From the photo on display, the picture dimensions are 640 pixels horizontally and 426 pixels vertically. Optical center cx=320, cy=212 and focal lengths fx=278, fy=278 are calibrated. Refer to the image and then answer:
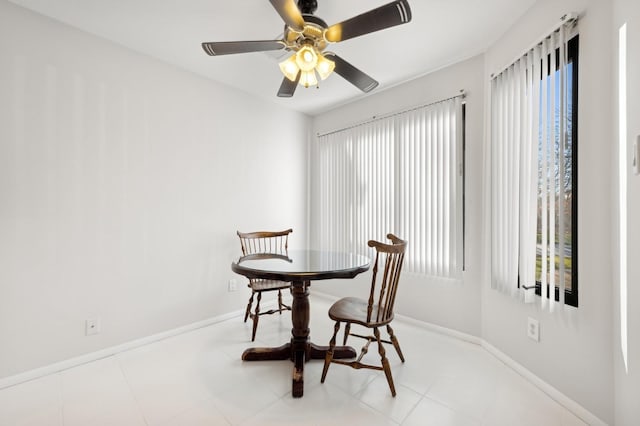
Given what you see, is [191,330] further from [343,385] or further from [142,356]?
[343,385]

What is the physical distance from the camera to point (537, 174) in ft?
Answer: 5.91

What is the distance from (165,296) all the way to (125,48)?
2180 millimetres

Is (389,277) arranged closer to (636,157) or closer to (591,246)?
(591,246)

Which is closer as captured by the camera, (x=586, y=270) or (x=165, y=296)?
(x=586, y=270)

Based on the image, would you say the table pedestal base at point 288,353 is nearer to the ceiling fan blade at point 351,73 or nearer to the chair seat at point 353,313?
the chair seat at point 353,313

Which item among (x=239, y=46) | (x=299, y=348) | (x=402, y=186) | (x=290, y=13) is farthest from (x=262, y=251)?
(x=290, y=13)

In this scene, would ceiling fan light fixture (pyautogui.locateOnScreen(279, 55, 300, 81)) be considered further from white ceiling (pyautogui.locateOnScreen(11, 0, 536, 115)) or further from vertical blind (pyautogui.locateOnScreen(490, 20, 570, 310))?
vertical blind (pyautogui.locateOnScreen(490, 20, 570, 310))

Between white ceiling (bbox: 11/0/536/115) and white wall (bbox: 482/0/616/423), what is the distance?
49 cm

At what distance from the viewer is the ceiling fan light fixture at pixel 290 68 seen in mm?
1686

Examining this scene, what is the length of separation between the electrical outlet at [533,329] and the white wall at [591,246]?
5 centimetres

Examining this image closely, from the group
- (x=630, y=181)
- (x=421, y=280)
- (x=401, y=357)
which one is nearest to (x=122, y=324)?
(x=401, y=357)

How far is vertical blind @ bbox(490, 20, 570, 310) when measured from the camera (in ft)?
5.49

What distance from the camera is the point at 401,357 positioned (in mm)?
2080

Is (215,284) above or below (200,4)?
below
